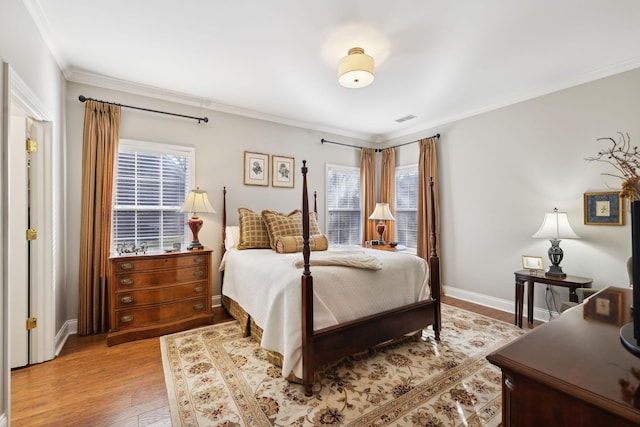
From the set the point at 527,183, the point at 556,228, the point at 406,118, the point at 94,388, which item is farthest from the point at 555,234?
the point at 94,388

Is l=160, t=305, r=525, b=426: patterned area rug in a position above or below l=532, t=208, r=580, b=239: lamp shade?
below

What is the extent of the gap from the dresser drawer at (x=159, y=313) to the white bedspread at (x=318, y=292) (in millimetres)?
626

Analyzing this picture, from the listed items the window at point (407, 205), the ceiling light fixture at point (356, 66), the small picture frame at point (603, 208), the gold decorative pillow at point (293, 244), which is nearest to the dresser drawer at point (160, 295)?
the gold decorative pillow at point (293, 244)

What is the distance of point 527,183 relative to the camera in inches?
134

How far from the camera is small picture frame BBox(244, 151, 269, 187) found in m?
4.02

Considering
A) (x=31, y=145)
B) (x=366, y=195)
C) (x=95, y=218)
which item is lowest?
(x=95, y=218)

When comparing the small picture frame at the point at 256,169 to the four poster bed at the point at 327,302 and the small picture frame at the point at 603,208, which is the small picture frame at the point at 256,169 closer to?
the four poster bed at the point at 327,302

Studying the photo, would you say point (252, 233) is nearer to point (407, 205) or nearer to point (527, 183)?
point (407, 205)

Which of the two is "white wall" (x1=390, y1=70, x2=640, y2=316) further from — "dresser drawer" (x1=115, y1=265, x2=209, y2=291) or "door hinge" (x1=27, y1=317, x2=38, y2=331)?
"door hinge" (x1=27, y1=317, x2=38, y2=331)

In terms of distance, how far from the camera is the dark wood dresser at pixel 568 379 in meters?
0.67

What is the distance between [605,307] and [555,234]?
1.92 m

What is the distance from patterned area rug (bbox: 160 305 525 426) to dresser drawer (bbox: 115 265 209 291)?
0.58 meters

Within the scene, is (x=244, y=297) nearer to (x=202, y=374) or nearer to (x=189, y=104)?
(x=202, y=374)

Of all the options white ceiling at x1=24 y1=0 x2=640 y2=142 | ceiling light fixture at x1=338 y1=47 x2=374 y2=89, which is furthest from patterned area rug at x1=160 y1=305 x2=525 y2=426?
white ceiling at x1=24 y1=0 x2=640 y2=142
